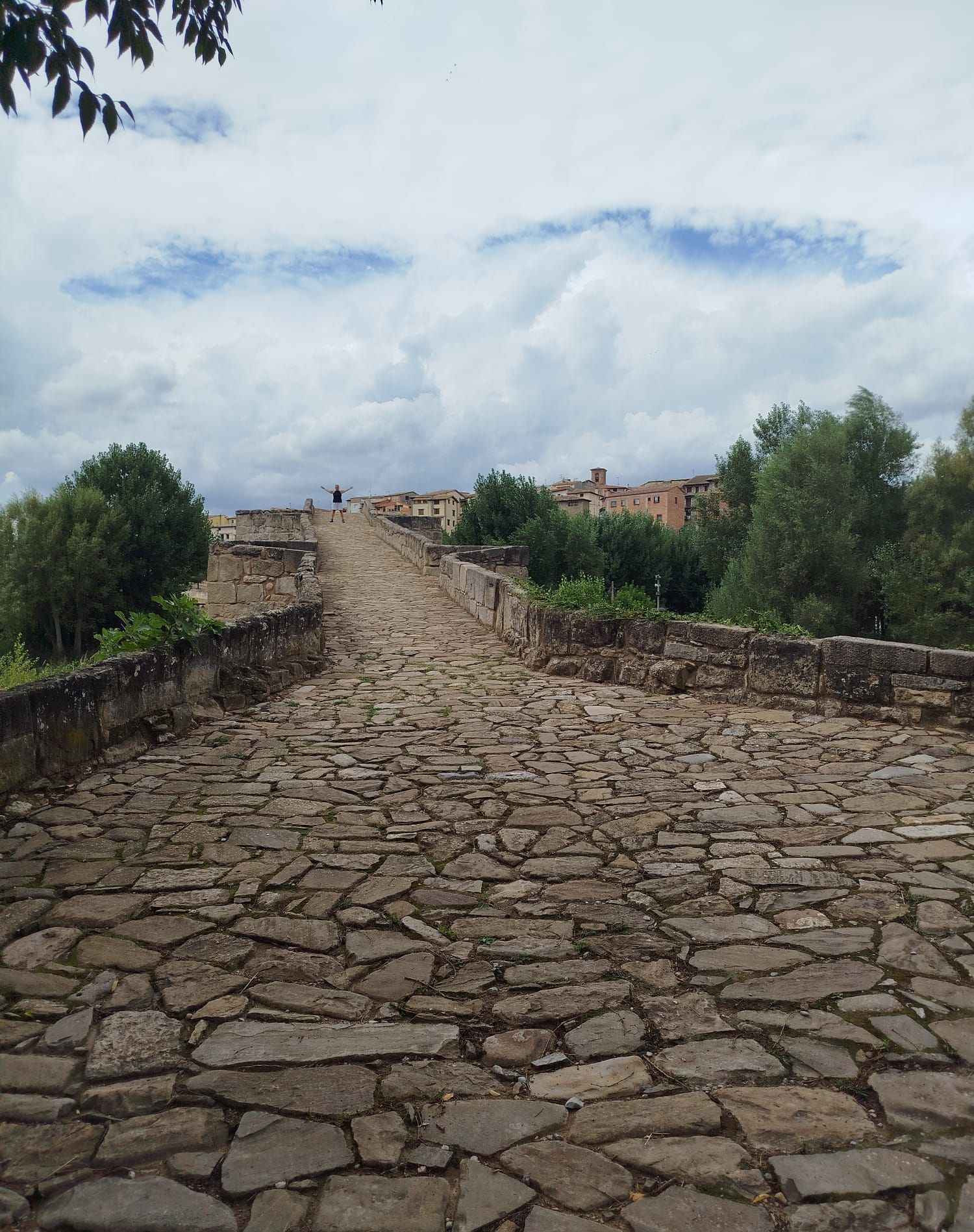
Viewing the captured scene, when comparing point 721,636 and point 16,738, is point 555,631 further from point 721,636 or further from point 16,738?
point 16,738

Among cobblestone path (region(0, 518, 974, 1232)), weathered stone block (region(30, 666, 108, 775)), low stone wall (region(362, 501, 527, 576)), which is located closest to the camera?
cobblestone path (region(0, 518, 974, 1232))

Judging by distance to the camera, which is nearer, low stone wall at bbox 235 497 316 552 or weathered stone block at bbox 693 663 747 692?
weathered stone block at bbox 693 663 747 692

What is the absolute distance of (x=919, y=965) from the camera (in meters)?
2.68

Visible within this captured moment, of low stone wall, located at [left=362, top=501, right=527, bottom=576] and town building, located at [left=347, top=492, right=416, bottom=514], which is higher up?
town building, located at [left=347, top=492, right=416, bottom=514]

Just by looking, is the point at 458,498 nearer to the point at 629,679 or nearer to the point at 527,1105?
the point at 629,679

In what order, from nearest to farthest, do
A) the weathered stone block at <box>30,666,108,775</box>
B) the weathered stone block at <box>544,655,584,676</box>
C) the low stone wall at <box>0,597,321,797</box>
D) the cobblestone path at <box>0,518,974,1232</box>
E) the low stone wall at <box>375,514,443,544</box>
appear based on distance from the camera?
1. the cobblestone path at <box>0,518,974,1232</box>
2. the low stone wall at <box>0,597,321,797</box>
3. the weathered stone block at <box>30,666,108,775</box>
4. the weathered stone block at <box>544,655,584,676</box>
5. the low stone wall at <box>375,514,443,544</box>

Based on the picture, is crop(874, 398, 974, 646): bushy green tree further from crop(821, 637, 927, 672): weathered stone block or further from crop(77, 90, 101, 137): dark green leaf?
crop(77, 90, 101, 137): dark green leaf

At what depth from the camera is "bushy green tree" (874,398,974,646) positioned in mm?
27656

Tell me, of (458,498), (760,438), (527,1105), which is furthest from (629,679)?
(458,498)

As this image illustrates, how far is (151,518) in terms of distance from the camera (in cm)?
3095

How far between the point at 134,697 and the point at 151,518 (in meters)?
27.5

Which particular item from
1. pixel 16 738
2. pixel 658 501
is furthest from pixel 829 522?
pixel 658 501

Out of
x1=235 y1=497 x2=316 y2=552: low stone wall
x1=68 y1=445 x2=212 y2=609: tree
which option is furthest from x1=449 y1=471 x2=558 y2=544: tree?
x1=68 y1=445 x2=212 y2=609: tree

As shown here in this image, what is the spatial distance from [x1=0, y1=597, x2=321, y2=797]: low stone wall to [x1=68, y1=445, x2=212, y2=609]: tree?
24.9m
